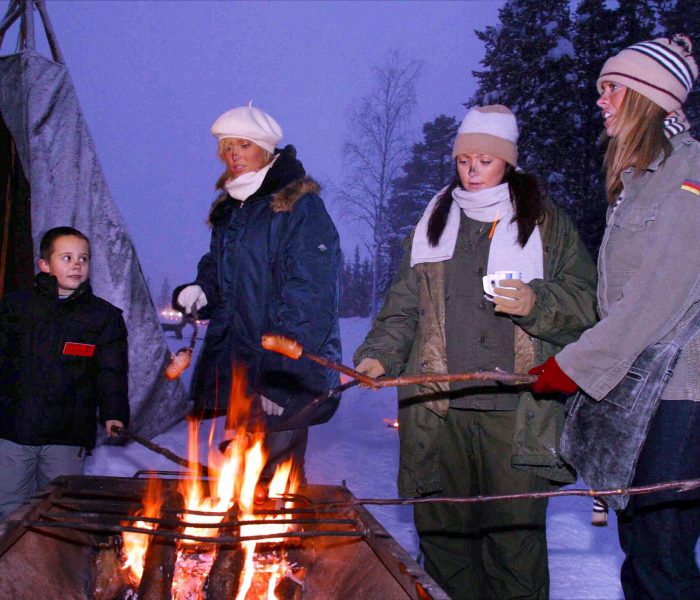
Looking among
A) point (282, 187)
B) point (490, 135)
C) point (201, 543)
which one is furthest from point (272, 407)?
point (490, 135)

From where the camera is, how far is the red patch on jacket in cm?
393

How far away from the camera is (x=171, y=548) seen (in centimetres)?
267

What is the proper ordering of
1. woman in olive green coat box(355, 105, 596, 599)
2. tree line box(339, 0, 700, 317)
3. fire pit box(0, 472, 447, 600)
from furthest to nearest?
tree line box(339, 0, 700, 317) < woman in olive green coat box(355, 105, 596, 599) < fire pit box(0, 472, 447, 600)

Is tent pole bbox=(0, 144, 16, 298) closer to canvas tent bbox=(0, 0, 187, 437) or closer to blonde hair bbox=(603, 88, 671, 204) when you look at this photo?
canvas tent bbox=(0, 0, 187, 437)

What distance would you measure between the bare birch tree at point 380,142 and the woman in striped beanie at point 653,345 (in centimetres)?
2797

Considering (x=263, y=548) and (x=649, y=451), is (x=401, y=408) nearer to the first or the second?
(x=263, y=548)

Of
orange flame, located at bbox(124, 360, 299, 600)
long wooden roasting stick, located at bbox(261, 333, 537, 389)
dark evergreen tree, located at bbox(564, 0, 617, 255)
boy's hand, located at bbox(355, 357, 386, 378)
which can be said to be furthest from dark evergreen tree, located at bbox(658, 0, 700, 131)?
long wooden roasting stick, located at bbox(261, 333, 537, 389)

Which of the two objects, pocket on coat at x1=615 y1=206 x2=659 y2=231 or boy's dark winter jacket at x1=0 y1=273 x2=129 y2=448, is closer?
pocket on coat at x1=615 y1=206 x2=659 y2=231

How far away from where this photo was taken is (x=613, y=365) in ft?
7.95

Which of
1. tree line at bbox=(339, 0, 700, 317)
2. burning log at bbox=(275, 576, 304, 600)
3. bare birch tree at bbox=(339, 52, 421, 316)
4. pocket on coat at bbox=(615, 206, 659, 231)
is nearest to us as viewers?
pocket on coat at bbox=(615, 206, 659, 231)

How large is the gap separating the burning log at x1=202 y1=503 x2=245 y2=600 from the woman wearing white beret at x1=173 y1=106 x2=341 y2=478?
2.89 ft

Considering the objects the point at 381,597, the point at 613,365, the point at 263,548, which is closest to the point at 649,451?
the point at 613,365

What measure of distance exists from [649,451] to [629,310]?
0.50 meters

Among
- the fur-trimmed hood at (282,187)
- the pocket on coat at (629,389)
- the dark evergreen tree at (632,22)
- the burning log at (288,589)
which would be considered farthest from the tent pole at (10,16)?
the dark evergreen tree at (632,22)
